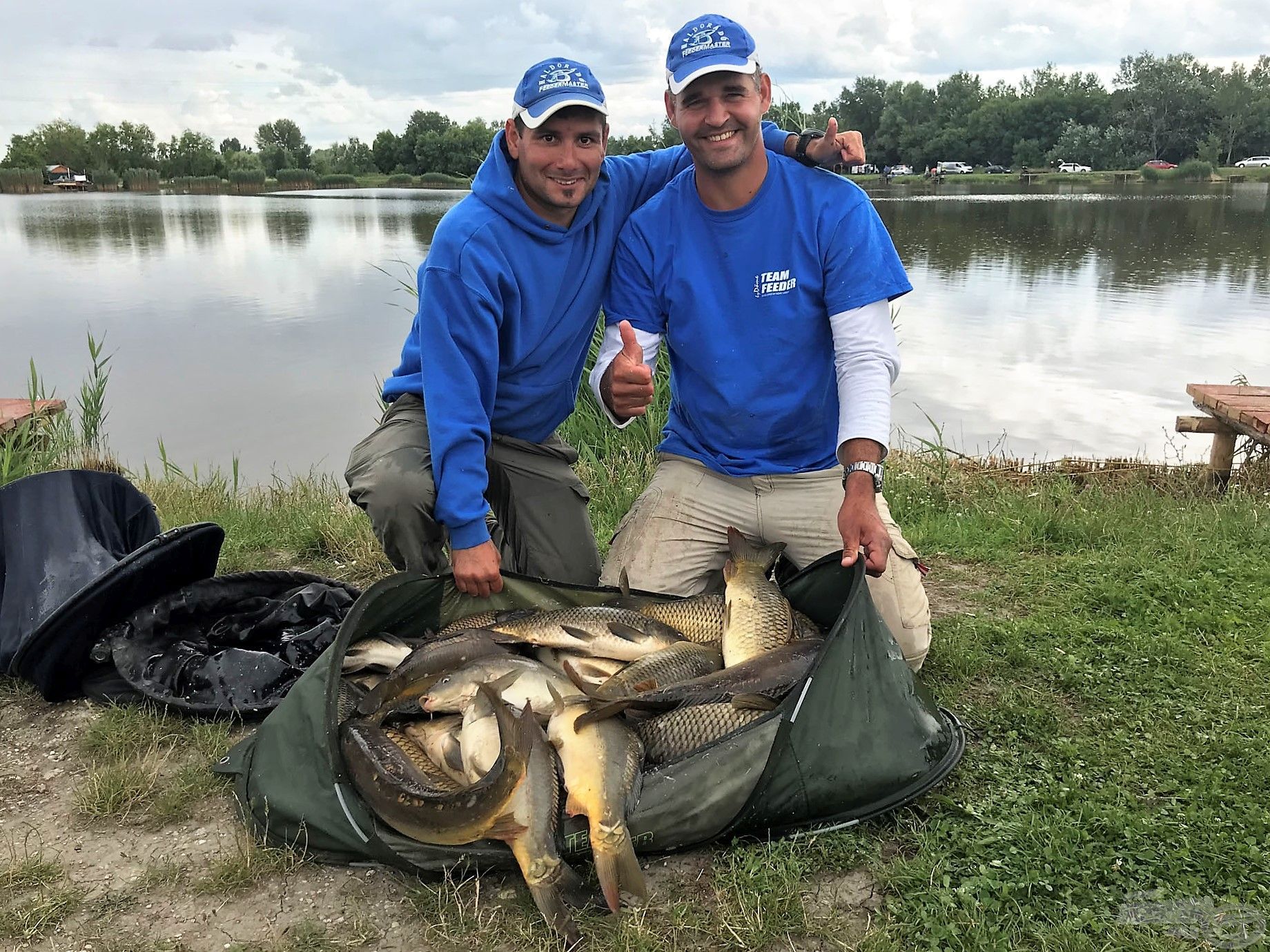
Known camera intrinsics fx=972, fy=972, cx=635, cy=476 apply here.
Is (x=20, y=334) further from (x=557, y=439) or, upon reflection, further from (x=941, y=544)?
(x=941, y=544)

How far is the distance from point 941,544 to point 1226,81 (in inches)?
3653

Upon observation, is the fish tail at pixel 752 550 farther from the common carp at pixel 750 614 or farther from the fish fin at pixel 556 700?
the fish fin at pixel 556 700

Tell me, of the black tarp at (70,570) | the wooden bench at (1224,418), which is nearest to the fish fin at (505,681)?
the black tarp at (70,570)

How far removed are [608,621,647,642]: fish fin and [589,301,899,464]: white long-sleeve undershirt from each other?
81 cm

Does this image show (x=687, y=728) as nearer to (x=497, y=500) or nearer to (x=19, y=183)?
(x=497, y=500)

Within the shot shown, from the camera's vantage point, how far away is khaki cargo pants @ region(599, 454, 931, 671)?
10.9ft

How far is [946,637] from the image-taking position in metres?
3.38

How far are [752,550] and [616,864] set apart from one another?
138 centimetres

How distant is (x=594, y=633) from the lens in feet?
9.22

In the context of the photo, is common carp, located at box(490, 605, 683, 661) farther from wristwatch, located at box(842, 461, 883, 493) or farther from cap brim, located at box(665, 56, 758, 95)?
cap brim, located at box(665, 56, 758, 95)

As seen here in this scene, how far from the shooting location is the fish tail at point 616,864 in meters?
2.02


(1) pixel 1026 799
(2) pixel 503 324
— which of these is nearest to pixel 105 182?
(2) pixel 503 324

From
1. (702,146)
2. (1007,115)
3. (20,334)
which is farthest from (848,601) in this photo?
(1007,115)

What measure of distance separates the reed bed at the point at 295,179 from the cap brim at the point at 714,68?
229 feet
